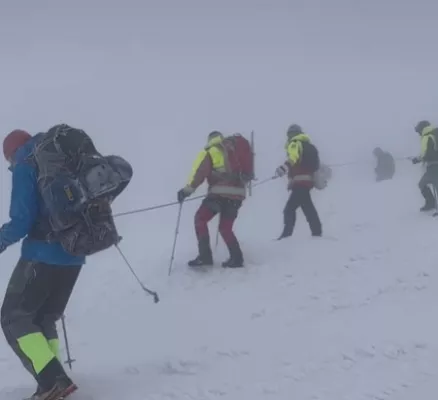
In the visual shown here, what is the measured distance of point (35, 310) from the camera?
564cm

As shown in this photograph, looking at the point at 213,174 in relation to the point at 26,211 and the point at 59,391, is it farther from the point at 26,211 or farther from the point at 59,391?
the point at 59,391

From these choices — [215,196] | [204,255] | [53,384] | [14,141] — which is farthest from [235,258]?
[53,384]

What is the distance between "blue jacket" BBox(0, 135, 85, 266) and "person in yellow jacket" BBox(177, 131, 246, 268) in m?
4.36

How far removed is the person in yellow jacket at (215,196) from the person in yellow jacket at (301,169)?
67.8 inches

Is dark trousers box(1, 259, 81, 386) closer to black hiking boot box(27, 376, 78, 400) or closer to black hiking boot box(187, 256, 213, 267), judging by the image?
black hiking boot box(27, 376, 78, 400)

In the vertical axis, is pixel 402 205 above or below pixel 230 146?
below

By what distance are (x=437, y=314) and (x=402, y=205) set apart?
8.55 metres

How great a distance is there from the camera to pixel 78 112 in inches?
3765

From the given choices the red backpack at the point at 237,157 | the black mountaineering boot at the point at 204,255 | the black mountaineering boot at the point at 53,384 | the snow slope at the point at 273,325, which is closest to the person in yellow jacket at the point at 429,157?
the snow slope at the point at 273,325

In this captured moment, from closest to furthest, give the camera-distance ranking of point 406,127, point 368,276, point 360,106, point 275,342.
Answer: point 275,342
point 368,276
point 406,127
point 360,106

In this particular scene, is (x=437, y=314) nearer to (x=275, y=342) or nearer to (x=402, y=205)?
(x=275, y=342)

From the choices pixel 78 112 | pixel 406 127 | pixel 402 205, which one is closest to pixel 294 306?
pixel 402 205

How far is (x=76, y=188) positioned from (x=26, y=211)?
0.41 metres

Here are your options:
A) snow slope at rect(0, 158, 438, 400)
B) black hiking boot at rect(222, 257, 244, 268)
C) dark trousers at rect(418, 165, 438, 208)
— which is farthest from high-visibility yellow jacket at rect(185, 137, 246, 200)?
dark trousers at rect(418, 165, 438, 208)
